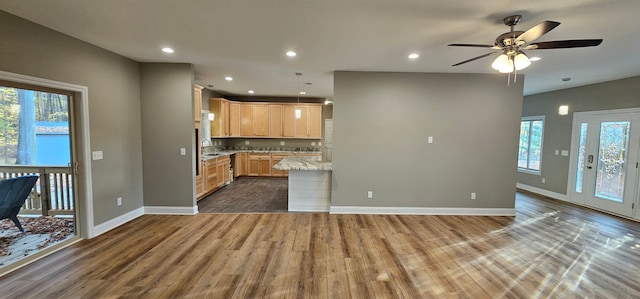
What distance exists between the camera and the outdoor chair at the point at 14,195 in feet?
10.1

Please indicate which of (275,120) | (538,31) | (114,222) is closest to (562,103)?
(538,31)

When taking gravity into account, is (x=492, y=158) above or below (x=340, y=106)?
below

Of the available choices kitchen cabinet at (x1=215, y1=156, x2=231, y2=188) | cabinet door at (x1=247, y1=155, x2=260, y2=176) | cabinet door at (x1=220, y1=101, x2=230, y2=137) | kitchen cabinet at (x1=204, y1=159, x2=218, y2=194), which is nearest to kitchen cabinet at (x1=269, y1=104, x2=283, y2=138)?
cabinet door at (x1=247, y1=155, x2=260, y2=176)

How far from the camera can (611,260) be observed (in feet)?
9.70

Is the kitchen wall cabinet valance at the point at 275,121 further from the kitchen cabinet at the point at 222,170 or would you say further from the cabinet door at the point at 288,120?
the kitchen cabinet at the point at 222,170

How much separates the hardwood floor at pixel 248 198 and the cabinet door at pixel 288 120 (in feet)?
5.60

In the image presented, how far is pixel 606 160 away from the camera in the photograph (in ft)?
16.3

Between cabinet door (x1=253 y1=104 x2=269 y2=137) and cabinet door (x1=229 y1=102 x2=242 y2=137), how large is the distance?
478 millimetres

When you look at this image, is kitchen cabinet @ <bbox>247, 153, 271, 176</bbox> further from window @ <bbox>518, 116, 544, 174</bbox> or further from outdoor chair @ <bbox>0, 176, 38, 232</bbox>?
window @ <bbox>518, 116, 544, 174</bbox>

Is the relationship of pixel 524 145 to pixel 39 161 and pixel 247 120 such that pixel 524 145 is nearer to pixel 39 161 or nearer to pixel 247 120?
pixel 247 120

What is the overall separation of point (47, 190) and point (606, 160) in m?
9.66

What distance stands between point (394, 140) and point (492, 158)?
1.76 m

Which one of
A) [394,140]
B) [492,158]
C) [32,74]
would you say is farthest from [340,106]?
[32,74]

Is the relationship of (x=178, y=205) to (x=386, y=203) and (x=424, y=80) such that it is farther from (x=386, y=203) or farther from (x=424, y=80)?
(x=424, y=80)
